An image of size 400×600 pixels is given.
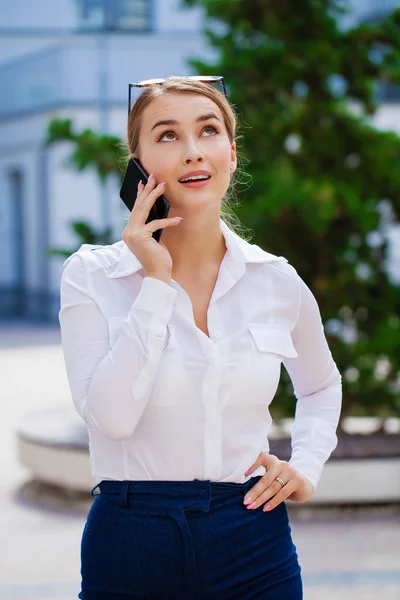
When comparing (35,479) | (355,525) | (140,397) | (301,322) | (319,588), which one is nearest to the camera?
(140,397)

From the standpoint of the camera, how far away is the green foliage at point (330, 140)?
7.48m

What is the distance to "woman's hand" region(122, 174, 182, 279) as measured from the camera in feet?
6.92

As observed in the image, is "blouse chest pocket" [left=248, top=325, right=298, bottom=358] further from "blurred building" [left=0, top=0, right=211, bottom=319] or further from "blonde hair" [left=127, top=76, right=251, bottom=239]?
"blurred building" [left=0, top=0, right=211, bottom=319]

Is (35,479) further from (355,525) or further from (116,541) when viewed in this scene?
(116,541)

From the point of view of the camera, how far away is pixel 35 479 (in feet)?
26.2

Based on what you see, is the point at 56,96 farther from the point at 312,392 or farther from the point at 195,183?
the point at 195,183

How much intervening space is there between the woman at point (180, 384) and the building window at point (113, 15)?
22136 mm

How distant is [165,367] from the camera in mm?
2072

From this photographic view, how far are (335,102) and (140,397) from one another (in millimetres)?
5980

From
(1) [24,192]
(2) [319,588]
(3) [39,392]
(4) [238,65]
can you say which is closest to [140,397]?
(2) [319,588]

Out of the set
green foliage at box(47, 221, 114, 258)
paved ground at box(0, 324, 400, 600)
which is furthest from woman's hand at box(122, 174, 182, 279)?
green foliage at box(47, 221, 114, 258)

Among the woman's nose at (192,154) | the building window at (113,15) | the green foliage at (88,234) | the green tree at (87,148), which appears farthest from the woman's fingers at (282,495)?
the building window at (113,15)

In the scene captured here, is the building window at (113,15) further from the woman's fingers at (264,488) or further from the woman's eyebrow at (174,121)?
the woman's fingers at (264,488)

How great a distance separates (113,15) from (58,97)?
9.56 feet
